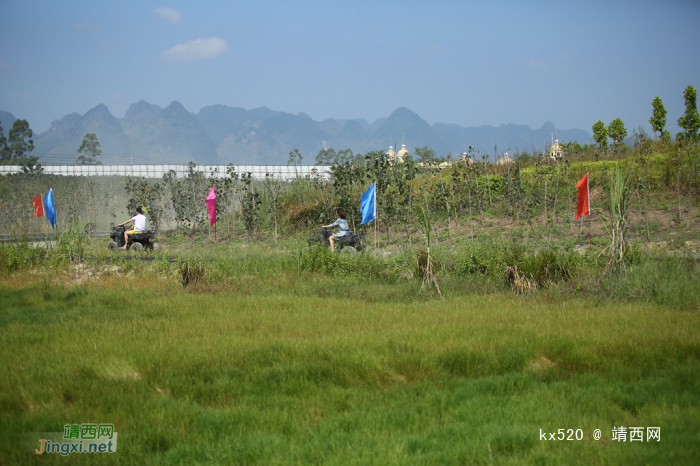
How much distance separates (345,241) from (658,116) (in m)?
23.1

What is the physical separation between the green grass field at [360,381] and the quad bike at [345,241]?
531 cm

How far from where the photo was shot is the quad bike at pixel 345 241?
13075 mm

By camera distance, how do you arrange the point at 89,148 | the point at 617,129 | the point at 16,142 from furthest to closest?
the point at 89,148 < the point at 16,142 < the point at 617,129

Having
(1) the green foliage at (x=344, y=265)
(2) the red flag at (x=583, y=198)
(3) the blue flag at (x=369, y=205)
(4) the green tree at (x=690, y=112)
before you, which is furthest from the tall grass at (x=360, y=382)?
(4) the green tree at (x=690, y=112)

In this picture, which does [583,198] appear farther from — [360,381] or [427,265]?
[360,381]

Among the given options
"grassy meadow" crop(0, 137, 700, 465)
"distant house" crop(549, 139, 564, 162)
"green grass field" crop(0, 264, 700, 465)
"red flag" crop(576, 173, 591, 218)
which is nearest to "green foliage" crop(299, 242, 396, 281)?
"grassy meadow" crop(0, 137, 700, 465)

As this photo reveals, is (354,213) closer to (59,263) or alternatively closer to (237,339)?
(59,263)

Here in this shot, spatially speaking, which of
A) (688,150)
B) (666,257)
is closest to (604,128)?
(688,150)

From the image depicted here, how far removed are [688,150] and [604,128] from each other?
15787 millimetres

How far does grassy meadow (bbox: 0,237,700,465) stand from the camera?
360cm

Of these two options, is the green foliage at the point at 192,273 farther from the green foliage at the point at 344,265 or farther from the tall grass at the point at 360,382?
the tall grass at the point at 360,382

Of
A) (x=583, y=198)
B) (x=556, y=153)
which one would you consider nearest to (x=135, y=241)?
(x=583, y=198)

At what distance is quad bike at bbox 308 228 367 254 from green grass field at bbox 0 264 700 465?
531 cm

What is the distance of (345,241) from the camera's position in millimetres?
13227
